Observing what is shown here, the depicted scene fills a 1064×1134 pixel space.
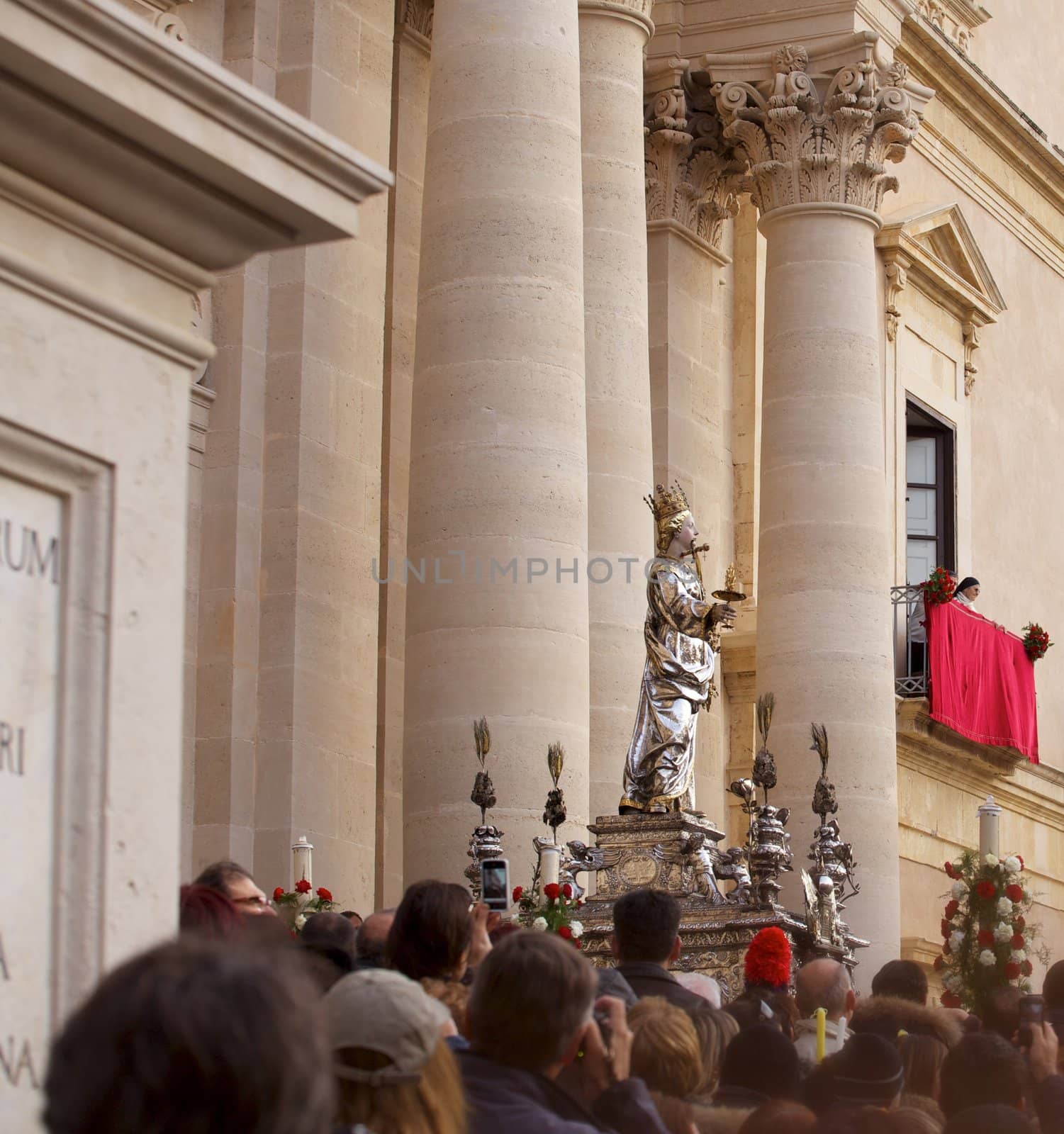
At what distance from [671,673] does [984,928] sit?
2.79 metres

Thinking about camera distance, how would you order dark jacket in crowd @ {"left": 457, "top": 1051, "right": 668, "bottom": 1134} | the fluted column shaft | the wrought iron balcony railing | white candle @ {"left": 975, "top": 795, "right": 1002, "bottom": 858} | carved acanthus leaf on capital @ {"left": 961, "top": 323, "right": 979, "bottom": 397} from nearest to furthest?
dark jacket in crowd @ {"left": 457, "top": 1051, "right": 668, "bottom": 1134}
white candle @ {"left": 975, "top": 795, "right": 1002, "bottom": 858}
the fluted column shaft
the wrought iron balcony railing
carved acanthus leaf on capital @ {"left": 961, "top": 323, "right": 979, "bottom": 397}

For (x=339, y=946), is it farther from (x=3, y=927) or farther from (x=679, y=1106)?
(x=3, y=927)

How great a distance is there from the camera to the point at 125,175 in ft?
15.6

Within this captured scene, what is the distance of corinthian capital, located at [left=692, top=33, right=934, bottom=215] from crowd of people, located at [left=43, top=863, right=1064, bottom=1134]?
48.3 feet

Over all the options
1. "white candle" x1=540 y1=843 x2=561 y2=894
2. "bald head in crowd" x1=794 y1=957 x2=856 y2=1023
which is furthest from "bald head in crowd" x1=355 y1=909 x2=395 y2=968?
"white candle" x1=540 y1=843 x2=561 y2=894

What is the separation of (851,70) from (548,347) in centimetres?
751

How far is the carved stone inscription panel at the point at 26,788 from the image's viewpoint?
4465 millimetres

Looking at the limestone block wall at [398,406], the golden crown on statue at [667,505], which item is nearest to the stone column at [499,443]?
the golden crown on statue at [667,505]

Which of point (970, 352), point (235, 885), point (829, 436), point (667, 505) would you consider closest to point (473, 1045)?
point (235, 885)

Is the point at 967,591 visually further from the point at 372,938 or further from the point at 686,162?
the point at 372,938

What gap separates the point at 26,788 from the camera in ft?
14.9

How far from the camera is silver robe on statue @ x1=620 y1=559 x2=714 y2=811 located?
1480cm

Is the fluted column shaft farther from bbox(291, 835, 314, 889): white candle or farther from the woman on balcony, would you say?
bbox(291, 835, 314, 889): white candle

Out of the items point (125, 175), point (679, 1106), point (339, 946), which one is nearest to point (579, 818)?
point (339, 946)
